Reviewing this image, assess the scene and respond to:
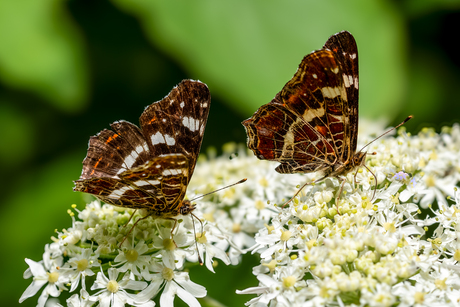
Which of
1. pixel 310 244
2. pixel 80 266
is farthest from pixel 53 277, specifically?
pixel 310 244

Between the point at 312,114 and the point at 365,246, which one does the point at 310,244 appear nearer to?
the point at 365,246

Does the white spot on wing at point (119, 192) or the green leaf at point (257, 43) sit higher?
the green leaf at point (257, 43)

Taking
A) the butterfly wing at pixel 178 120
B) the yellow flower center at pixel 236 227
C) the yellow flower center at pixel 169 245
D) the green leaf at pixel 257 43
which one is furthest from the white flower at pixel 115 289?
the green leaf at pixel 257 43

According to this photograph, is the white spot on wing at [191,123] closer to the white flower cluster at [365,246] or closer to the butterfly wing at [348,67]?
the white flower cluster at [365,246]

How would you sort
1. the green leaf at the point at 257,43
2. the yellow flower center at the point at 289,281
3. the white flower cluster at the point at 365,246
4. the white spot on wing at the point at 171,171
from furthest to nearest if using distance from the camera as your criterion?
the green leaf at the point at 257,43
the white spot on wing at the point at 171,171
the yellow flower center at the point at 289,281
the white flower cluster at the point at 365,246

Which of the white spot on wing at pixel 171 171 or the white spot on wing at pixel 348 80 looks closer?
the white spot on wing at pixel 171 171

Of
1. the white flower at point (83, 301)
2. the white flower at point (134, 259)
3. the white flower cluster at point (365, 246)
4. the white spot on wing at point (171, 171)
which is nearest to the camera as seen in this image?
the white flower cluster at point (365, 246)

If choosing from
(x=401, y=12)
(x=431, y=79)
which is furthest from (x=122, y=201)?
(x=431, y=79)
